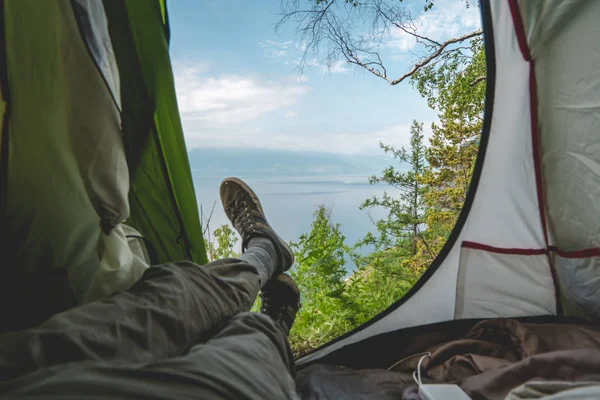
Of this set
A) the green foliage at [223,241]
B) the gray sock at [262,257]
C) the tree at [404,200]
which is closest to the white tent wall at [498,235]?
the gray sock at [262,257]

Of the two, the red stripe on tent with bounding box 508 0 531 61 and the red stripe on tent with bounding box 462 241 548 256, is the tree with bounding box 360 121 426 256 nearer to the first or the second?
the red stripe on tent with bounding box 462 241 548 256

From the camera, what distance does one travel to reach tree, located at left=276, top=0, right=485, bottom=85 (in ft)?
6.48

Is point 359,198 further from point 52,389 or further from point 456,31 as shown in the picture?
point 52,389

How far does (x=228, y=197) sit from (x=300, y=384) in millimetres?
1037

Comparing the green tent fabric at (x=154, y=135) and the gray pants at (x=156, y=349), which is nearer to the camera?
the gray pants at (x=156, y=349)

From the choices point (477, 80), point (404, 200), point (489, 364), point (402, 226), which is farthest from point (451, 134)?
point (489, 364)

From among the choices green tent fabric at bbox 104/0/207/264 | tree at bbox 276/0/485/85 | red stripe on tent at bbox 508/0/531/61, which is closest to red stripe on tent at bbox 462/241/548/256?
red stripe on tent at bbox 508/0/531/61

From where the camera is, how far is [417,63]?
253 centimetres

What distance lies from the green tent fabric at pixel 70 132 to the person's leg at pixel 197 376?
290 mm

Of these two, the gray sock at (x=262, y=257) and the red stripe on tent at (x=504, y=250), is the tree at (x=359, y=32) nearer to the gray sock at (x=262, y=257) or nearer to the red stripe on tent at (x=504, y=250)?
the gray sock at (x=262, y=257)

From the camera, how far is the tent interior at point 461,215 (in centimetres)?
56

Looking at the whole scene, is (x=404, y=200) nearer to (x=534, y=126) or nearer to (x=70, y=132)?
(x=534, y=126)

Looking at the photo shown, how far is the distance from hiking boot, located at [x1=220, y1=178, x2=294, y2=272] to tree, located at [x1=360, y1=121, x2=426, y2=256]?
7.11ft

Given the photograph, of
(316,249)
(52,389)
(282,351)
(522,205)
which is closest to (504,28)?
(522,205)
